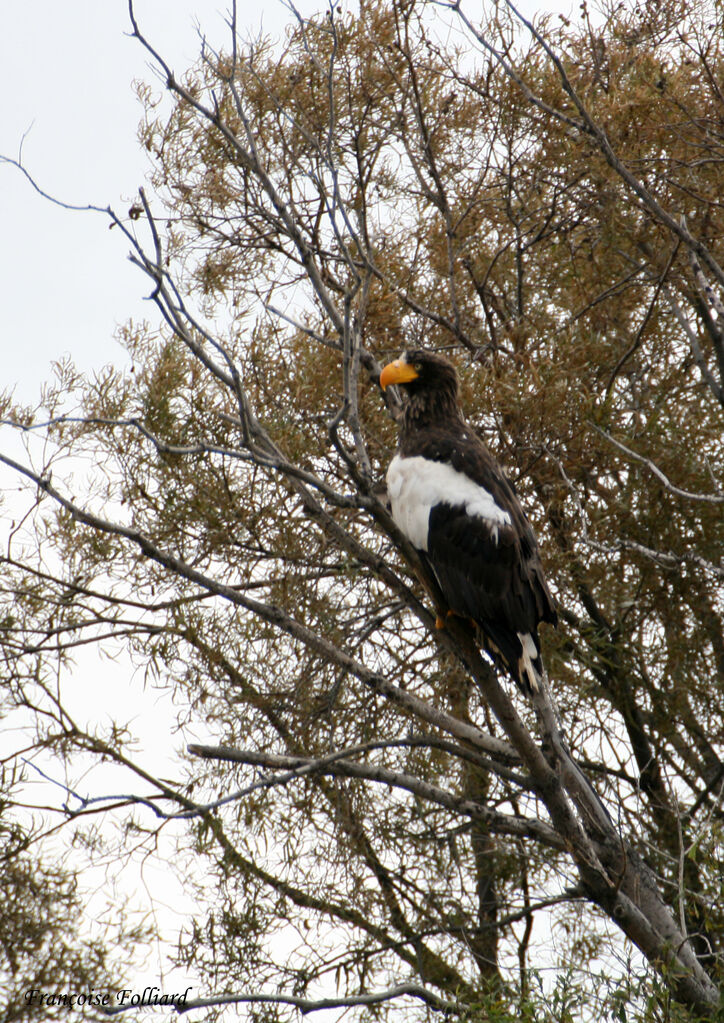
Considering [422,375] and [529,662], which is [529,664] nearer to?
[529,662]

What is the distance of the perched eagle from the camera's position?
2777 millimetres

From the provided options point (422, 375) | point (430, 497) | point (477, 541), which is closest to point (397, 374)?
point (422, 375)

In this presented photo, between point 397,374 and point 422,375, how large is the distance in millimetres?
97

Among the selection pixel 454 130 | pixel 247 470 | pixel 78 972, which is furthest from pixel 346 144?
pixel 78 972

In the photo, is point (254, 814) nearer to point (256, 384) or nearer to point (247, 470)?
point (247, 470)

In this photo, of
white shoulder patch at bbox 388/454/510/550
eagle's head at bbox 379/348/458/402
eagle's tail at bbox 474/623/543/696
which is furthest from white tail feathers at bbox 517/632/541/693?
eagle's head at bbox 379/348/458/402

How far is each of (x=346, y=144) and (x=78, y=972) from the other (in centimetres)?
337

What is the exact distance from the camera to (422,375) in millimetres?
3336

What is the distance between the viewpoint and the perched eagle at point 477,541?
9.11 ft

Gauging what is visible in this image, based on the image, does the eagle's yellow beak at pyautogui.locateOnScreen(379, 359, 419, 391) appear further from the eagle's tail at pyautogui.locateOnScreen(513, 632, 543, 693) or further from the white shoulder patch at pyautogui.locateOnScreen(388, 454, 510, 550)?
the eagle's tail at pyautogui.locateOnScreen(513, 632, 543, 693)

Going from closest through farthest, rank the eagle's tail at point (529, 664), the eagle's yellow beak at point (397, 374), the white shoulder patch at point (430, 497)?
1. the eagle's tail at point (529, 664)
2. the white shoulder patch at point (430, 497)
3. the eagle's yellow beak at point (397, 374)

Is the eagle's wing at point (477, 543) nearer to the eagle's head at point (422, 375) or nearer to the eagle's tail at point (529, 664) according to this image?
the eagle's tail at point (529, 664)

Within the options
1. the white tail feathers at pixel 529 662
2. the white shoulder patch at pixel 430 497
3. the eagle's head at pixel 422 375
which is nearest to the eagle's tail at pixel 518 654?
the white tail feathers at pixel 529 662

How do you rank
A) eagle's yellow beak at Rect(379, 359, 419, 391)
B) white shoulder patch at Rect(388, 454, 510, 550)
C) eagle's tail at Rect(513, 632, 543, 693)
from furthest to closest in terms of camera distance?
eagle's yellow beak at Rect(379, 359, 419, 391) → white shoulder patch at Rect(388, 454, 510, 550) → eagle's tail at Rect(513, 632, 543, 693)
